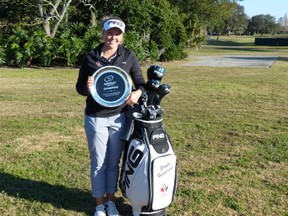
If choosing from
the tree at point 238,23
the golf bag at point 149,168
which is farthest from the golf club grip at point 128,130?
the tree at point 238,23

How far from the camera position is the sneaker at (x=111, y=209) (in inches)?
143

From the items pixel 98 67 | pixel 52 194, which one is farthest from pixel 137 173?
pixel 52 194

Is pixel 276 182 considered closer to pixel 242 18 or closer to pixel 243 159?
pixel 243 159

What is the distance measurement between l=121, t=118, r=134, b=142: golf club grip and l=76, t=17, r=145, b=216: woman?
0.15 feet

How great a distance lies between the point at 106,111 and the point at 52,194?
4.27 ft

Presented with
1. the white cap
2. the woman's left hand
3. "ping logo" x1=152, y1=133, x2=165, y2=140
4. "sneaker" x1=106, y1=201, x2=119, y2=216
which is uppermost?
the white cap

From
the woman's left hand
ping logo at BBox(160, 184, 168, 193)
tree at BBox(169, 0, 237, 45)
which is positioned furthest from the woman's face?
tree at BBox(169, 0, 237, 45)

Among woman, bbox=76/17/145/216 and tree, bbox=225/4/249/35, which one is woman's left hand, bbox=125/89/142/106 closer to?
woman, bbox=76/17/145/216

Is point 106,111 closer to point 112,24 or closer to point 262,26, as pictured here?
point 112,24

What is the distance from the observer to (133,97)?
10.9 feet

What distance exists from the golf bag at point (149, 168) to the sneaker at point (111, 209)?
11.6 inches

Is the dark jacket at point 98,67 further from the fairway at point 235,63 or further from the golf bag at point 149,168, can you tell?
the fairway at point 235,63

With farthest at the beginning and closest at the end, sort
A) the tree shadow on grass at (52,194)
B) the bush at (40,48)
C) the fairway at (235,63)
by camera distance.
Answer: the fairway at (235,63) → the bush at (40,48) → the tree shadow on grass at (52,194)

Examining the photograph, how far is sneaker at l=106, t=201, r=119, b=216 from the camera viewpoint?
3641mm
